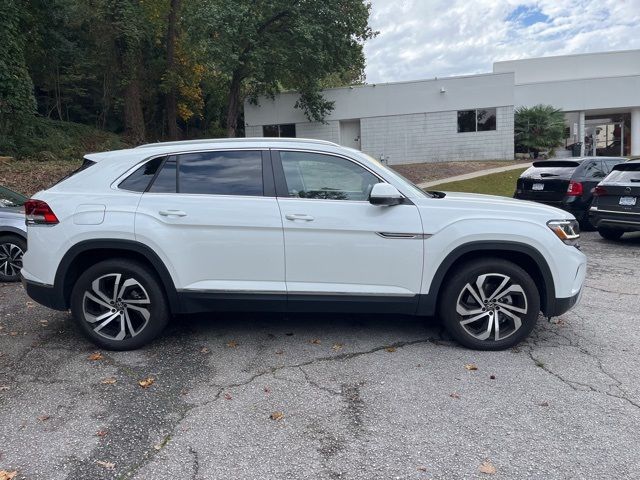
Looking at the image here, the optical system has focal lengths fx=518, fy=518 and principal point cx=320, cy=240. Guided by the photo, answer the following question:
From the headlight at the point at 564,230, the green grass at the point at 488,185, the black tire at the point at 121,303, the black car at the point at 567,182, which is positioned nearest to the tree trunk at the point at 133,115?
the green grass at the point at 488,185

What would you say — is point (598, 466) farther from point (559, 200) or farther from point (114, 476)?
point (559, 200)

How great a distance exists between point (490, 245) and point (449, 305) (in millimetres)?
614

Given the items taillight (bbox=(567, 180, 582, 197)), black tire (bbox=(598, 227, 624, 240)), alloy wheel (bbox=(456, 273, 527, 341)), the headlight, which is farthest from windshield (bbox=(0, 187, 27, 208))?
black tire (bbox=(598, 227, 624, 240))

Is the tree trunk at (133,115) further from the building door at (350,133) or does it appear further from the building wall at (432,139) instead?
the building wall at (432,139)

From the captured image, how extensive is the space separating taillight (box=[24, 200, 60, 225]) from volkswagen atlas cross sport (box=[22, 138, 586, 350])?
0.01 metres

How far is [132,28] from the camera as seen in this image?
19.1 meters

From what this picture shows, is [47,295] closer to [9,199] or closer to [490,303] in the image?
[490,303]

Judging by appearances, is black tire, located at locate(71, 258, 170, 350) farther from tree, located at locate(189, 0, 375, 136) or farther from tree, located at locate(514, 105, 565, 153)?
tree, located at locate(514, 105, 565, 153)

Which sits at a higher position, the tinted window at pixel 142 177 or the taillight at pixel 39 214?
the tinted window at pixel 142 177

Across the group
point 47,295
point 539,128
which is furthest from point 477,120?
point 47,295

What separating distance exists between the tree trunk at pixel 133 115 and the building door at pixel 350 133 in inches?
425

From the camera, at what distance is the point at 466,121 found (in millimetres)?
26359

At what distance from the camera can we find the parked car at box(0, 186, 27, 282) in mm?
7195

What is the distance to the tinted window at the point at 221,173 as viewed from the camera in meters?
4.53
